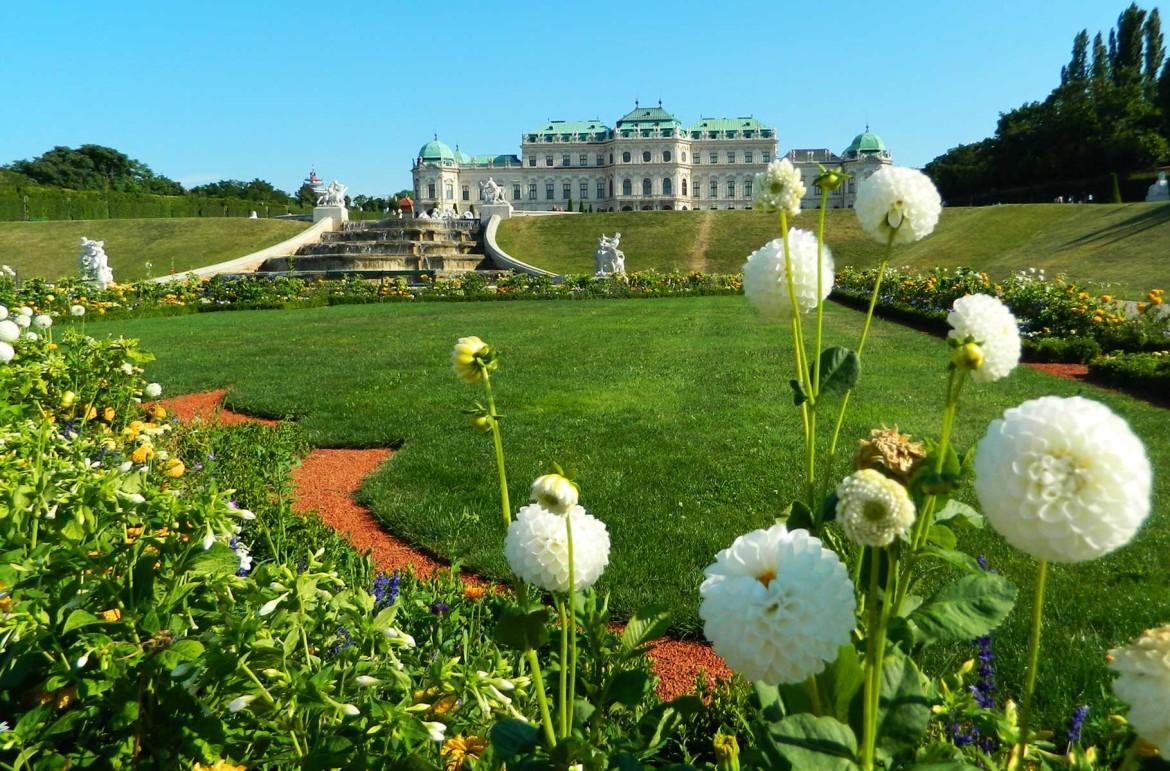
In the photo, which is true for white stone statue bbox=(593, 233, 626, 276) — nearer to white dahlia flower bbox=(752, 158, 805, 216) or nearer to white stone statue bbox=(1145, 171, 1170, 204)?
white dahlia flower bbox=(752, 158, 805, 216)

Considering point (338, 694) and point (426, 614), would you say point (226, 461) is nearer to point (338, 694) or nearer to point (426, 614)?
point (426, 614)

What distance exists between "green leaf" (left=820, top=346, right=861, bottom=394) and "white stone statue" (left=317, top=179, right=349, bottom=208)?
39.8m

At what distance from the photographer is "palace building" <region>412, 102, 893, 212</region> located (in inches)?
3027

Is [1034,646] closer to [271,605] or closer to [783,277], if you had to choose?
[783,277]

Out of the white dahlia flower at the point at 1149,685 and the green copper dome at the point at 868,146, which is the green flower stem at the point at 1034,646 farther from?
the green copper dome at the point at 868,146

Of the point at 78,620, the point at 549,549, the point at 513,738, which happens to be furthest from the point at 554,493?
the point at 78,620

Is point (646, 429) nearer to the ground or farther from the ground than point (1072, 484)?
nearer to the ground

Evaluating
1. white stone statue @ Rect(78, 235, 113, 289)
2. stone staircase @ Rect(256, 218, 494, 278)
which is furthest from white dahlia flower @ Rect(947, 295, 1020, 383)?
stone staircase @ Rect(256, 218, 494, 278)

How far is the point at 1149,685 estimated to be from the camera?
0.78m

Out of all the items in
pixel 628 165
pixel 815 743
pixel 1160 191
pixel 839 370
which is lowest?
pixel 815 743

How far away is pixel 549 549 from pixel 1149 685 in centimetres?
70

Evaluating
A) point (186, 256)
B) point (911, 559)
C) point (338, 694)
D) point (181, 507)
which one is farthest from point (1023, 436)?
point (186, 256)

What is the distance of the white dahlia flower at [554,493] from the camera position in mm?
988

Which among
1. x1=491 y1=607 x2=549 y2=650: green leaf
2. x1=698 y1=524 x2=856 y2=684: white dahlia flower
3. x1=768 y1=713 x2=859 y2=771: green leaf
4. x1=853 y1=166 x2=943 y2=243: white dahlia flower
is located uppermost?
x1=853 y1=166 x2=943 y2=243: white dahlia flower
